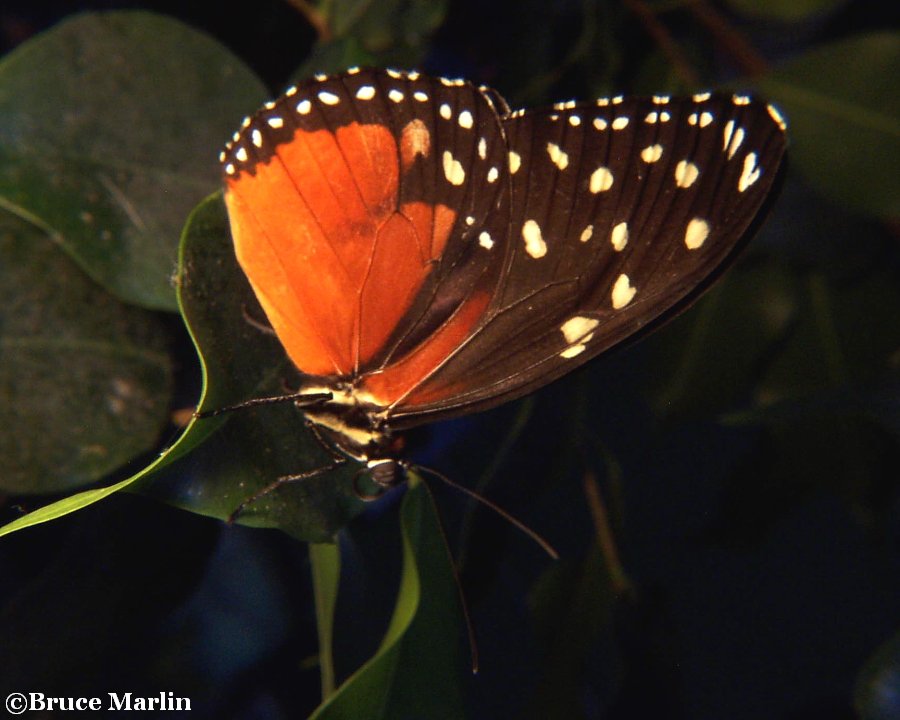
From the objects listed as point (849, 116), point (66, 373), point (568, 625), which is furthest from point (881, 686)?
point (66, 373)

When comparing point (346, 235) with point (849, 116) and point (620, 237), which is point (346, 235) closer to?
point (620, 237)

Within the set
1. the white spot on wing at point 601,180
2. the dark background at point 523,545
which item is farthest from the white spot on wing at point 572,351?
the dark background at point 523,545

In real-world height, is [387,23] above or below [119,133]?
above

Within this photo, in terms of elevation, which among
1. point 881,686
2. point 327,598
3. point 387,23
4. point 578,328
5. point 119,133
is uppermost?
point 387,23

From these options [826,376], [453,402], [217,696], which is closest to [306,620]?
[217,696]

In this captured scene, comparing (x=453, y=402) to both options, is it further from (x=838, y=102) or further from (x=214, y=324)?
(x=838, y=102)

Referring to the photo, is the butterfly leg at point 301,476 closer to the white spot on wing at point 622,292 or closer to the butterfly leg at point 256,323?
the butterfly leg at point 256,323

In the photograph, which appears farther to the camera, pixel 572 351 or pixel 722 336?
pixel 722 336
